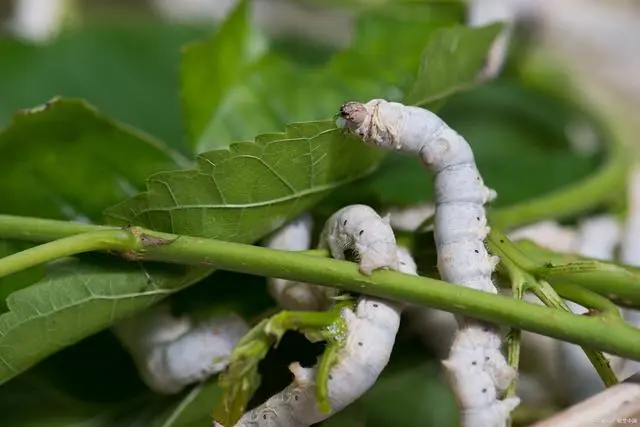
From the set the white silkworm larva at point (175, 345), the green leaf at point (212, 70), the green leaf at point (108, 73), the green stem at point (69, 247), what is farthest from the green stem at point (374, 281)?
the green leaf at point (108, 73)

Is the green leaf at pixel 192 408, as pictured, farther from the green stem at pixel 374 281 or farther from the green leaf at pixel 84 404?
the green stem at pixel 374 281

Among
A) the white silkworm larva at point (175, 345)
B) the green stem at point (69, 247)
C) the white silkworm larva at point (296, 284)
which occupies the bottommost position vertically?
the white silkworm larva at point (175, 345)

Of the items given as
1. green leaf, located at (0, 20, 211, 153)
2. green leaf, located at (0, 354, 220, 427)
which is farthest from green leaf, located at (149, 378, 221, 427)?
green leaf, located at (0, 20, 211, 153)

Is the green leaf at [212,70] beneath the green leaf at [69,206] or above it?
above

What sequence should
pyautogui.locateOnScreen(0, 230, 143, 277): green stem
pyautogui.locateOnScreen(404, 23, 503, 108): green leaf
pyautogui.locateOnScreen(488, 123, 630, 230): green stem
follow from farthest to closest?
pyautogui.locateOnScreen(488, 123, 630, 230): green stem
pyautogui.locateOnScreen(404, 23, 503, 108): green leaf
pyautogui.locateOnScreen(0, 230, 143, 277): green stem

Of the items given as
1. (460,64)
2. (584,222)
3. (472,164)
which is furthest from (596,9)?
(472,164)

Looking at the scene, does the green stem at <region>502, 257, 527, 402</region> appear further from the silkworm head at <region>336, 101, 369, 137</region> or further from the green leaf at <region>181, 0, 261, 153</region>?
the green leaf at <region>181, 0, 261, 153</region>

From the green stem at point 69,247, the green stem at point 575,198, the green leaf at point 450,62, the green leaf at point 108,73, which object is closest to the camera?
the green stem at point 69,247

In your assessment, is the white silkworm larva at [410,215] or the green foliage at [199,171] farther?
the white silkworm larva at [410,215]
